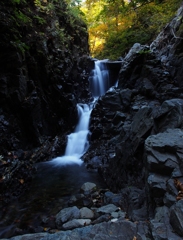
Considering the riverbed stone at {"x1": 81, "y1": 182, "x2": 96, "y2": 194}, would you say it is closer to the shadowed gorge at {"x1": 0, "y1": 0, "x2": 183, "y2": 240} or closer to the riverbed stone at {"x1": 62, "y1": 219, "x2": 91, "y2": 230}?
the shadowed gorge at {"x1": 0, "y1": 0, "x2": 183, "y2": 240}

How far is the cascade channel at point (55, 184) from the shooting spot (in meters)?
5.16

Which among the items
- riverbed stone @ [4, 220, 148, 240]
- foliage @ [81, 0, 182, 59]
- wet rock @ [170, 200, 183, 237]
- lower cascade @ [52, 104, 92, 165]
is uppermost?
foliage @ [81, 0, 182, 59]

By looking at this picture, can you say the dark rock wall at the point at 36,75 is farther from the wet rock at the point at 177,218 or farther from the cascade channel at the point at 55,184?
the wet rock at the point at 177,218

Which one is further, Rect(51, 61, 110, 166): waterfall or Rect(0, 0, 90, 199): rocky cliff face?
Rect(51, 61, 110, 166): waterfall

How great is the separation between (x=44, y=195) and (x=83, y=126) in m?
7.08

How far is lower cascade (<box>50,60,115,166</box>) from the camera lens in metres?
10.6

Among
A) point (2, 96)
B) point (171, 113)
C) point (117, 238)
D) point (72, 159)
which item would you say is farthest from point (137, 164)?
point (2, 96)

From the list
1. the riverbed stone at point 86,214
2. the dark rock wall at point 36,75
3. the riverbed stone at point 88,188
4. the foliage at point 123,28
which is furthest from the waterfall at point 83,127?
the riverbed stone at point 86,214

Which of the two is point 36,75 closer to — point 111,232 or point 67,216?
point 67,216

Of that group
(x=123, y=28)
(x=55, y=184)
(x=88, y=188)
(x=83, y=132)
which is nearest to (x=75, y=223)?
(x=88, y=188)

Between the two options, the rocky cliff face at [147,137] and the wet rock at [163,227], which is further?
the rocky cliff face at [147,137]

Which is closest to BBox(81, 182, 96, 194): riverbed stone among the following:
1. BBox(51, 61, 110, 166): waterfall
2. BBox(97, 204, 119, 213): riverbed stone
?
BBox(97, 204, 119, 213): riverbed stone

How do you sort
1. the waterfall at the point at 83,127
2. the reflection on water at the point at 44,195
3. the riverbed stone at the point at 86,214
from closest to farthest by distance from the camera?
the riverbed stone at the point at 86,214 → the reflection on water at the point at 44,195 → the waterfall at the point at 83,127

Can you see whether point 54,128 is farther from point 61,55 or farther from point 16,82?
point 61,55
